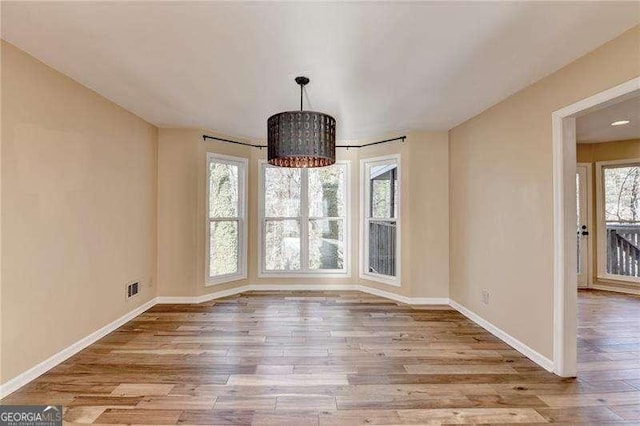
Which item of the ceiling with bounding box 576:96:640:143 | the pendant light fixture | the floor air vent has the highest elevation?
the ceiling with bounding box 576:96:640:143

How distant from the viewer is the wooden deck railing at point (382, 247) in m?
4.70

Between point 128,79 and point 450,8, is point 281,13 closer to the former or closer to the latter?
point 450,8

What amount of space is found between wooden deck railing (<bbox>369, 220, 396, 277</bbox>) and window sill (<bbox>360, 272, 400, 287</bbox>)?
8 centimetres

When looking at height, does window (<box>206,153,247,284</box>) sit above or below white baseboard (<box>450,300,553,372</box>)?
above

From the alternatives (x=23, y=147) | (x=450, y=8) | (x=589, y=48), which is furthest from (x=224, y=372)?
(x=589, y=48)

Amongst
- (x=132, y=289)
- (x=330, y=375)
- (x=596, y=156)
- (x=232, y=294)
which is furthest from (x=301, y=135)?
(x=596, y=156)

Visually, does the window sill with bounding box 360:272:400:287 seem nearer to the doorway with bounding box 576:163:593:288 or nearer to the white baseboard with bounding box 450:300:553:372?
the white baseboard with bounding box 450:300:553:372

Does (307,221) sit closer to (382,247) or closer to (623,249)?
(382,247)

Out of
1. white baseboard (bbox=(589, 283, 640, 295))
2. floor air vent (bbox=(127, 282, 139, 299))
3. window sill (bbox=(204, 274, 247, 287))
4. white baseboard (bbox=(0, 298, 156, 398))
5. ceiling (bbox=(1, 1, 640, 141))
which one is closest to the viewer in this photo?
ceiling (bbox=(1, 1, 640, 141))

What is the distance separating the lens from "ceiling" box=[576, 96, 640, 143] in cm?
346

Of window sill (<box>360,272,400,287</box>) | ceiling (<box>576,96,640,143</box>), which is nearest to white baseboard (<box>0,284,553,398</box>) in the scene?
window sill (<box>360,272,400,287</box>)

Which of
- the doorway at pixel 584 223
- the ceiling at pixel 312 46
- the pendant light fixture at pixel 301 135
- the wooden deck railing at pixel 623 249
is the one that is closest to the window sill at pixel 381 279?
the ceiling at pixel 312 46

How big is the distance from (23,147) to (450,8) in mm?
3029

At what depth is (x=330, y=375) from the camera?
8.04ft
